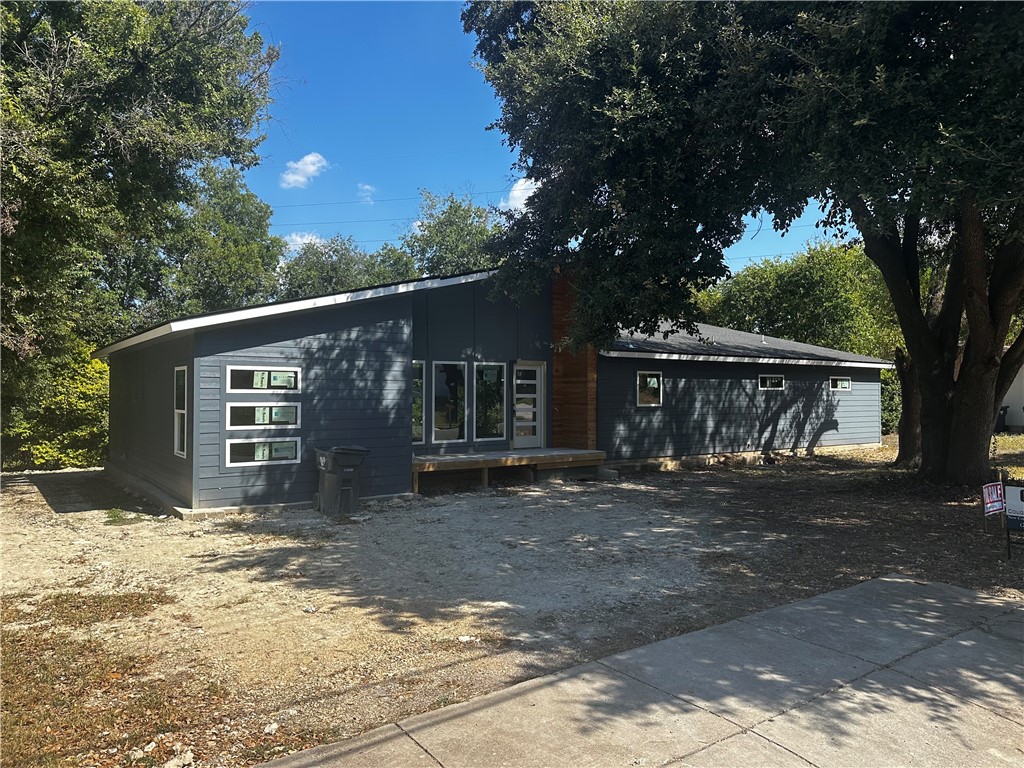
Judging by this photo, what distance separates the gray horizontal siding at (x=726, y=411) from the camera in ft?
47.1

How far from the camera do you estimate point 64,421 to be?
1583cm

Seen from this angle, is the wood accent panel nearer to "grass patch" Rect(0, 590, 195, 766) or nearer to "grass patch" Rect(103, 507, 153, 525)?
"grass patch" Rect(103, 507, 153, 525)

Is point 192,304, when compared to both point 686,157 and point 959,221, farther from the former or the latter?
point 959,221

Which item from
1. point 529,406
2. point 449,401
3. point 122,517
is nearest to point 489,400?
point 449,401

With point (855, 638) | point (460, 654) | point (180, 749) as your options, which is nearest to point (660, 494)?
point (855, 638)

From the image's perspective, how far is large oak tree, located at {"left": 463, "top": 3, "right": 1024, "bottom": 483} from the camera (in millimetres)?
6352

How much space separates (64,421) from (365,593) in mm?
13888

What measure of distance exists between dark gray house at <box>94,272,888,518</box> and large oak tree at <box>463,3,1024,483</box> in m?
2.27

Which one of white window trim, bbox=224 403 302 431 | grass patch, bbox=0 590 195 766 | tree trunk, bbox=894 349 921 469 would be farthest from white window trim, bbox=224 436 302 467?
tree trunk, bbox=894 349 921 469

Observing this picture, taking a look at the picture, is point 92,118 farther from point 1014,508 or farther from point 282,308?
point 1014,508

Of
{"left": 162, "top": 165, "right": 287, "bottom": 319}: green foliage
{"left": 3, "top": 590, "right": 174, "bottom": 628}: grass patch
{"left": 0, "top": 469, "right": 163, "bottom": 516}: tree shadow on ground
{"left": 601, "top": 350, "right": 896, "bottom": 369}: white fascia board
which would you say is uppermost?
{"left": 162, "top": 165, "right": 287, "bottom": 319}: green foliage

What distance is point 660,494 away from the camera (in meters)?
11.7

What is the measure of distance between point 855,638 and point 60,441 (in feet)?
57.3

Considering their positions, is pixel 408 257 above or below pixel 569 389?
above
